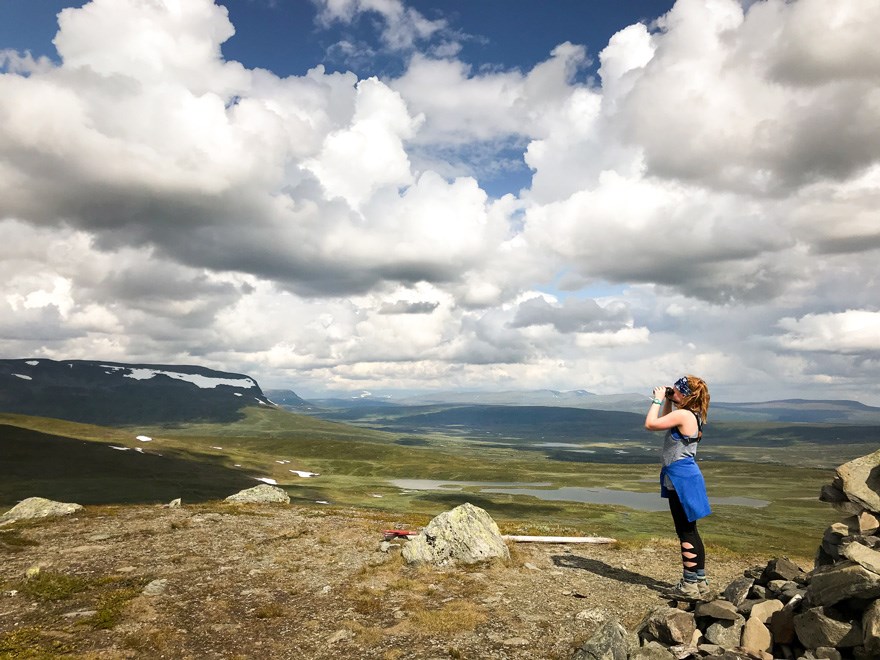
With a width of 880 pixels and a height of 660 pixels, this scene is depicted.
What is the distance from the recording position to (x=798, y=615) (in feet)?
30.9

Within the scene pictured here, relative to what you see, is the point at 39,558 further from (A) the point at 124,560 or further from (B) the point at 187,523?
(B) the point at 187,523

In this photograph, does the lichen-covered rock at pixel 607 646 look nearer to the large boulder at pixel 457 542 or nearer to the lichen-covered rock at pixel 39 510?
the large boulder at pixel 457 542

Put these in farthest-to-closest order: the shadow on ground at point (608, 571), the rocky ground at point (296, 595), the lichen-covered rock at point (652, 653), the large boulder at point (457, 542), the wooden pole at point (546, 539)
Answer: the wooden pole at point (546, 539) < the large boulder at point (457, 542) < the shadow on ground at point (608, 571) < the rocky ground at point (296, 595) < the lichen-covered rock at point (652, 653)

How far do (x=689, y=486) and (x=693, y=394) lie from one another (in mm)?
2454

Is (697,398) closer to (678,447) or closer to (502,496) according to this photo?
(678,447)

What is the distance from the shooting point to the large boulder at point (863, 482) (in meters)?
11.6

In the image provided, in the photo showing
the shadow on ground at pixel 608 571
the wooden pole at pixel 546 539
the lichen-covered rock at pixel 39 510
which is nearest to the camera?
the shadow on ground at pixel 608 571

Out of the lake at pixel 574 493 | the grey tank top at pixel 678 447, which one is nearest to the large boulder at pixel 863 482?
the grey tank top at pixel 678 447

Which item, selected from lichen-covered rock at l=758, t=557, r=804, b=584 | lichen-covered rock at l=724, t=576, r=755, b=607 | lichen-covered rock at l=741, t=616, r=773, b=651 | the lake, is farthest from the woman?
the lake

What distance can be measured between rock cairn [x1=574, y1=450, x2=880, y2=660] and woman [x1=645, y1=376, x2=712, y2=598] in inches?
44.5

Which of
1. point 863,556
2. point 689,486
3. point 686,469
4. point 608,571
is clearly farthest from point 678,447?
point 608,571

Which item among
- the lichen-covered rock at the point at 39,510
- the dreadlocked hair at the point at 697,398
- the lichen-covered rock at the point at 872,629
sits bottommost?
the lichen-covered rock at the point at 39,510

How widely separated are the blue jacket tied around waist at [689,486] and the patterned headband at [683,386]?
1.76 m

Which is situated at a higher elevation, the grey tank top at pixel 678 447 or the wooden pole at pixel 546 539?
the grey tank top at pixel 678 447
